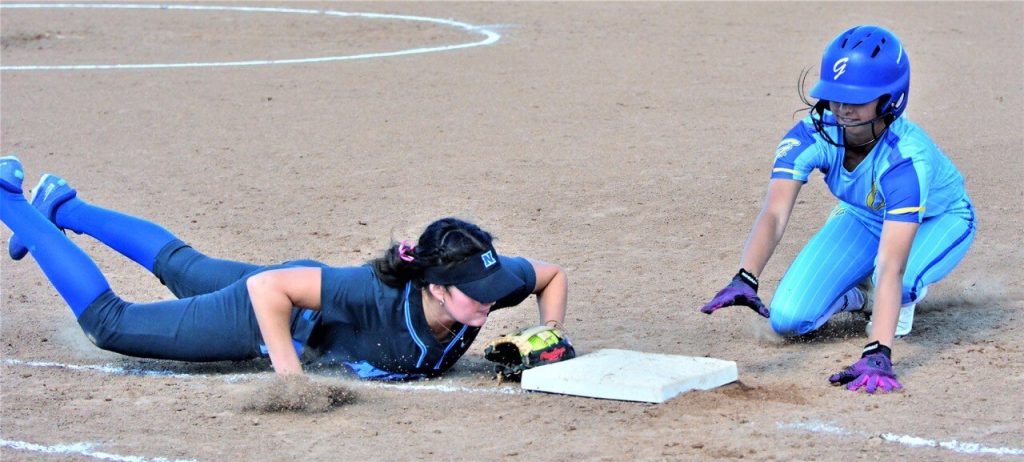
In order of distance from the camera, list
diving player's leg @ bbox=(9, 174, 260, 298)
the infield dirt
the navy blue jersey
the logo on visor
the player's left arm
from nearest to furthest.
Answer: the infield dirt → the logo on visor → the navy blue jersey → the player's left arm → diving player's leg @ bbox=(9, 174, 260, 298)

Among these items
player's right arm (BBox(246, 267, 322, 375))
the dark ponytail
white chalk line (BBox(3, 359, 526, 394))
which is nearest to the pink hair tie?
the dark ponytail

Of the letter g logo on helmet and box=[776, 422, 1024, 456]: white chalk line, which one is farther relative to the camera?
the letter g logo on helmet

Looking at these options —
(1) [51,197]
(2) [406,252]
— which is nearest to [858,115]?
(2) [406,252]

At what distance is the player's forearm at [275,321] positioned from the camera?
4.79 metres

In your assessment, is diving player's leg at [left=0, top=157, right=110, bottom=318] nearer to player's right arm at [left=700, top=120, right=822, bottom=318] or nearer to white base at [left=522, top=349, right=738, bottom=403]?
white base at [left=522, top=349, right=738, bottom=403]

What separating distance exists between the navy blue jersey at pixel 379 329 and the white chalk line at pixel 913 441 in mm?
1161

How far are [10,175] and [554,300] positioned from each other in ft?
7.78

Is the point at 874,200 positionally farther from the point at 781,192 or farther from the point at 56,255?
the point at 56,255

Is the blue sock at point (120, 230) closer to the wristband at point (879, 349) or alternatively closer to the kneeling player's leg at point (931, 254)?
the wristband at point (879, 349)

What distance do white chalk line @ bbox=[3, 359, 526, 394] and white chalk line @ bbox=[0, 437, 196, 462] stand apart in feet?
2.75

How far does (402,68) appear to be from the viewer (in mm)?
12648

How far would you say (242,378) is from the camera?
528 centimetres

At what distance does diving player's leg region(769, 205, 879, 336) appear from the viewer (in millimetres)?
5637

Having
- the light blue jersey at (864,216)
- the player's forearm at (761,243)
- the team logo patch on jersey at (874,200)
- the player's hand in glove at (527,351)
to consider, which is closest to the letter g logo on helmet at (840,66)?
the light blue jersey at (864,216)
